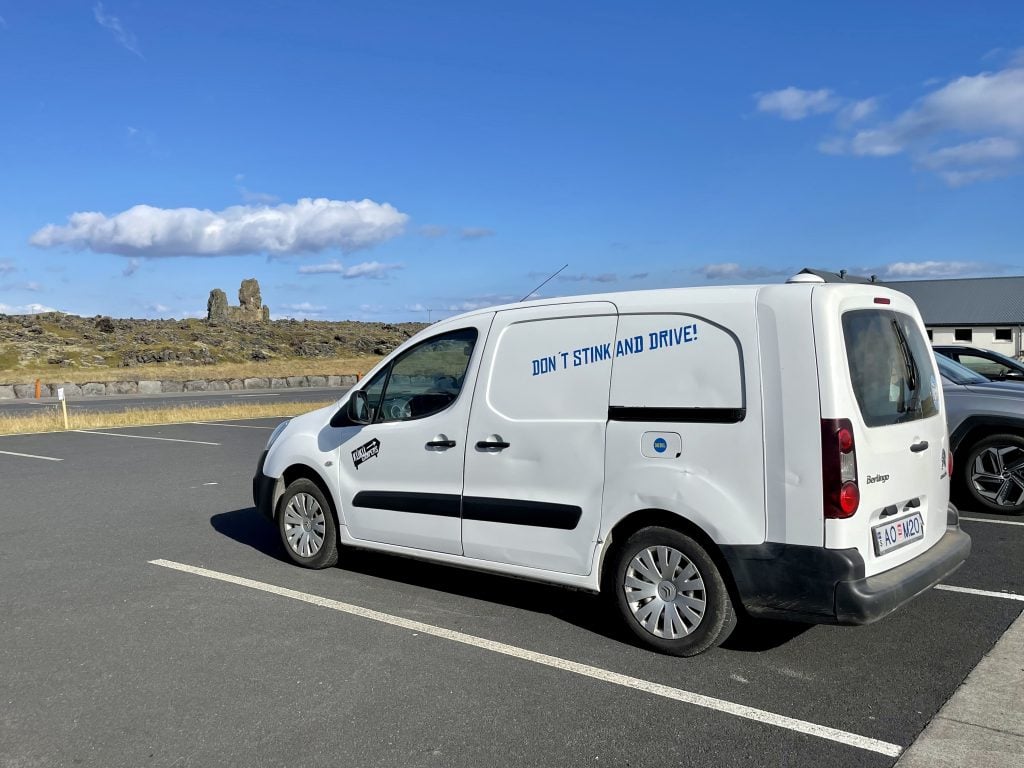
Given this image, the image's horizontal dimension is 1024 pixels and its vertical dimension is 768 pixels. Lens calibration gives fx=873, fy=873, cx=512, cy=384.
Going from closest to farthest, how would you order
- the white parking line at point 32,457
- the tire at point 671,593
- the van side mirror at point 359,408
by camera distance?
the tire at point 671,593 → the van side mirror at point 359,408 → the white parking line at point 32,457

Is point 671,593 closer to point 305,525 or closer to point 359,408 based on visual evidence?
point 359,408

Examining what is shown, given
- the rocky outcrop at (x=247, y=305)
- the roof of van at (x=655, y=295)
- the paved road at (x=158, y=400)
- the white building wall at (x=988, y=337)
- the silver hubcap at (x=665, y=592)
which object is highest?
the rocky outcrop at (x=247, y=305)

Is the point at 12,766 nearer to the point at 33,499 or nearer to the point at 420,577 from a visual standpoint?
the point at 420,577

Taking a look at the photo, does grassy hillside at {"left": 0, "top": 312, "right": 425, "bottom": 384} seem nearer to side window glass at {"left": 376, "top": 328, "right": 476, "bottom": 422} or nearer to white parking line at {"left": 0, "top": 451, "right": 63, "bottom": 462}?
white parking line at {"left": 0, "top": 451, "right": 63, "bottom": 462}

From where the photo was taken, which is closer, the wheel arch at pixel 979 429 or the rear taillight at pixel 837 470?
the rear taillight at pixel 837 470

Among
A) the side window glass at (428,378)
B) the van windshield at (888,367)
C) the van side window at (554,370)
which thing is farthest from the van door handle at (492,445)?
the van windshield at (888,367)

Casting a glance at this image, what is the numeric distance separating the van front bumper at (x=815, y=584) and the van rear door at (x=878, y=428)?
3.1 inches

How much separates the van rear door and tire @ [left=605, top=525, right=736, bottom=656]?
682mm

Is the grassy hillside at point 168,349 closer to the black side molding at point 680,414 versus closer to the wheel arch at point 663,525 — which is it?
the wheel arch at point 663,525

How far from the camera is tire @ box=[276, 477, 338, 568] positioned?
6488 mm

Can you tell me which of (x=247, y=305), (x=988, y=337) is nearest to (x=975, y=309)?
(x=988, y=337)

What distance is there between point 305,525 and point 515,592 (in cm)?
177

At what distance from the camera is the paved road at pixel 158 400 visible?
26462mm

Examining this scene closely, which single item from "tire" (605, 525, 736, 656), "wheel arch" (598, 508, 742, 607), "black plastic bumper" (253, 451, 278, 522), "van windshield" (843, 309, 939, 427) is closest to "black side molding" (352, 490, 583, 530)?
"wheel arch" (598, 508, 742, 607)
